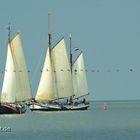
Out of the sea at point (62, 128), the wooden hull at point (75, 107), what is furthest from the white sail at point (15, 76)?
the wooden hull at point (75, 107)

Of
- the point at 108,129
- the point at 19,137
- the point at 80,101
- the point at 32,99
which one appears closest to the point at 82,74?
the point at 80,101

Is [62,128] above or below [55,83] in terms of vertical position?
below

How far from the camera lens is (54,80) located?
178 metres

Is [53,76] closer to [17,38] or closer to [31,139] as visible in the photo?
[17,38]

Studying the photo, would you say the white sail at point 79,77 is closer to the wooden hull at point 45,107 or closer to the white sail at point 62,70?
the white sail at point 62,70

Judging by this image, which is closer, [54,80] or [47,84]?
[47,84]

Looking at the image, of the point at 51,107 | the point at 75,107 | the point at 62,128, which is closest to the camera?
the point at 62,128

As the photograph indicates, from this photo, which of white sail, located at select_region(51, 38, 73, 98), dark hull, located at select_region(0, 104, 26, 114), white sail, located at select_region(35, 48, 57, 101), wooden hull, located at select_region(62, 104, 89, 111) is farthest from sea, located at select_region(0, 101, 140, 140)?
wooden hull, located at select_region(62, 104, 89, 111)

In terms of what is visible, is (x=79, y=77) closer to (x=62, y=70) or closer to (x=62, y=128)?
(x=62, y=70)

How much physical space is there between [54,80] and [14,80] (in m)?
15.0

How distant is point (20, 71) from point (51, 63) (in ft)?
45.2

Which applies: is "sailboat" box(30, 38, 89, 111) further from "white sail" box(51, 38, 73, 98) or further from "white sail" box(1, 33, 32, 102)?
"white sail" box(1, 33, 32, 102)

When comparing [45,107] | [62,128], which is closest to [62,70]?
[45,107]

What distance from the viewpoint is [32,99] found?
170m
